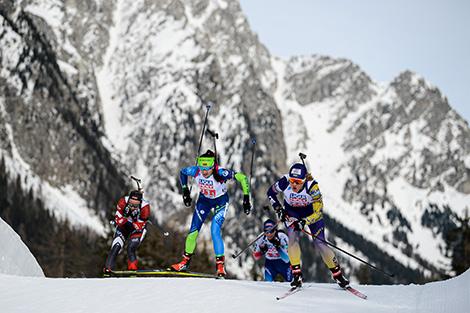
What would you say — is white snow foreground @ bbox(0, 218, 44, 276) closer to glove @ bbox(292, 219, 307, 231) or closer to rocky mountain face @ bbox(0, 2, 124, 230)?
glove @ bbox(292, 219, 307, 231)

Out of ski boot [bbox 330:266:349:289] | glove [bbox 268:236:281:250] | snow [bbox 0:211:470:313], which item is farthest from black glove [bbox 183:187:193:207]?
glove [bbox 268:236:281:250]

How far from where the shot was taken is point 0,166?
122188mm

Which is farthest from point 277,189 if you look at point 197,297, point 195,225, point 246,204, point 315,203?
point 197,297

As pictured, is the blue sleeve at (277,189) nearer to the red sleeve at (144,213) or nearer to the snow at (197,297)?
the snow at (197,297)

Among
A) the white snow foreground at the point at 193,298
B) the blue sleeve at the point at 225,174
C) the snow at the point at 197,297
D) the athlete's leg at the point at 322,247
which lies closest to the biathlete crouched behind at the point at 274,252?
the blue sleeve at the point at 225,174

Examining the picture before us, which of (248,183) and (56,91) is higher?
(56,91)

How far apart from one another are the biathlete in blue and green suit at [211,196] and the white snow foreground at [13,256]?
12.2 feet

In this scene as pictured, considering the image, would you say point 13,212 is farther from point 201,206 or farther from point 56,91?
point 201,206

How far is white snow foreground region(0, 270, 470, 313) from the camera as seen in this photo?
8625 mm

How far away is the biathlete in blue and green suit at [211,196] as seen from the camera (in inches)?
539

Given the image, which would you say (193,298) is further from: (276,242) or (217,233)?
(276,242)

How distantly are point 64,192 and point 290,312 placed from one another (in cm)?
16393

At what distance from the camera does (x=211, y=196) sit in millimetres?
13977

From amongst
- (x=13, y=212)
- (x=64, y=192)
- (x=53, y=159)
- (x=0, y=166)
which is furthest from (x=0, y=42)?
(x=13, y=212)
